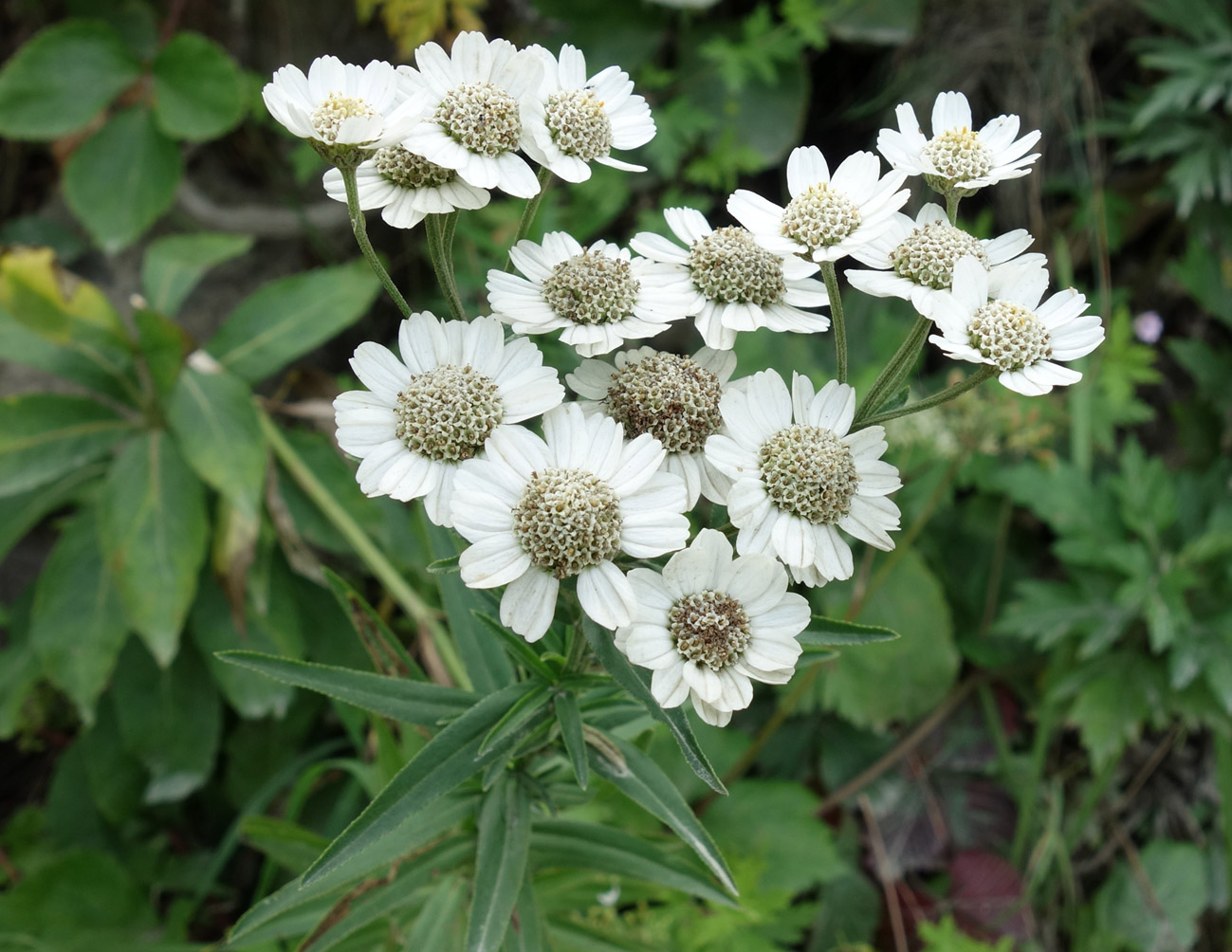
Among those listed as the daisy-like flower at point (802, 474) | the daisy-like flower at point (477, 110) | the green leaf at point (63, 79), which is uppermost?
the daisy-like flower at point (477, 110)

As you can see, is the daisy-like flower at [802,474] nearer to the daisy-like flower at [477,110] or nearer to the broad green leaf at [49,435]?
the daisy-like flower at [477,110]

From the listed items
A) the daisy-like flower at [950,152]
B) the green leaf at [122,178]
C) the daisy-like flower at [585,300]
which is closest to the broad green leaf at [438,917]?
the daisy-like flower at [585,300]

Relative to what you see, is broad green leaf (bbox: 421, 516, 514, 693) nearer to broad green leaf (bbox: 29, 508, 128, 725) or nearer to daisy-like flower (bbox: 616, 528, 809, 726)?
daisy-like flower (bbox: 616, 528, 809, 726)

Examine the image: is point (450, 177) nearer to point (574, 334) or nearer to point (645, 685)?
point (574, 334)

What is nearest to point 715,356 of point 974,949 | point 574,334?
point 574,334

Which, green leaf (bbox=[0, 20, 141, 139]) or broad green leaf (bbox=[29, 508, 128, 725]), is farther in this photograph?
green leaf (bbox=[0, 20, 141, 139])

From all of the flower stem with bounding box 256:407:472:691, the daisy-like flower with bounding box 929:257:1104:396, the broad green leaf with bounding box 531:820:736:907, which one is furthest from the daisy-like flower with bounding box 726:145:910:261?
the flower stem with bounding box 256:407:472:691

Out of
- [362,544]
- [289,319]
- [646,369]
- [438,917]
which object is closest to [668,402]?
[646,369]
